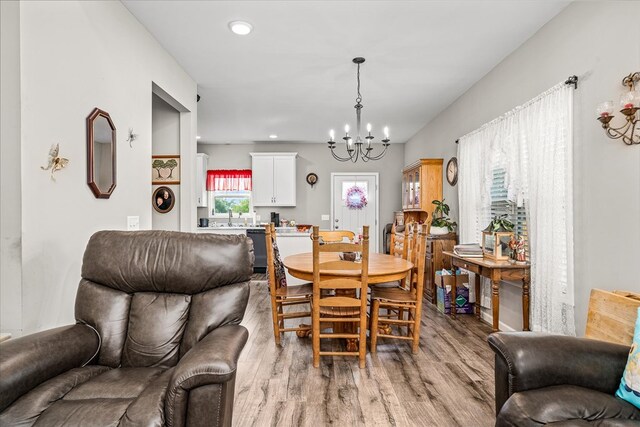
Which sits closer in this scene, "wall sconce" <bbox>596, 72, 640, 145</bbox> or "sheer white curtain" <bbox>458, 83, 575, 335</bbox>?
"wall sconce" <bbox>596, 72, 640, 145</bbox>

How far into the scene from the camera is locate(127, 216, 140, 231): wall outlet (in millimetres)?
2718

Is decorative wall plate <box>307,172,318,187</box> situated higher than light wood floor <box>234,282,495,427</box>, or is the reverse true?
decorative wall plate <box>307,172,318,187</box>

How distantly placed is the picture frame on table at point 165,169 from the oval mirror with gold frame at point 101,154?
1307 millimetres

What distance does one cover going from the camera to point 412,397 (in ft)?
7.47

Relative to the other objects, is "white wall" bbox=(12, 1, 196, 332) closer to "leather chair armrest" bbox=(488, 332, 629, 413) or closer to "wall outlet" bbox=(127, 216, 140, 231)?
Answer: "wall outlet" bbox=(127, 216, 140, 231)

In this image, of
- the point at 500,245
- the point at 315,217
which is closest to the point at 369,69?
the point at 500,245

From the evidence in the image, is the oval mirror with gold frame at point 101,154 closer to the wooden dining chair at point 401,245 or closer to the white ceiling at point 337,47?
the white ceiling at point 337,47

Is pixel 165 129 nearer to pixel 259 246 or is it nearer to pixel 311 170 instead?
pixel 259 246

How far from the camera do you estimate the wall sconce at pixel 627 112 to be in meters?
2.04

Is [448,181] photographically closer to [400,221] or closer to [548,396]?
[400,221]

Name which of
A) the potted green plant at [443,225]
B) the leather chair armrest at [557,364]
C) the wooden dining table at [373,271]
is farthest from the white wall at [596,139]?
the potted green plant at [443,225]

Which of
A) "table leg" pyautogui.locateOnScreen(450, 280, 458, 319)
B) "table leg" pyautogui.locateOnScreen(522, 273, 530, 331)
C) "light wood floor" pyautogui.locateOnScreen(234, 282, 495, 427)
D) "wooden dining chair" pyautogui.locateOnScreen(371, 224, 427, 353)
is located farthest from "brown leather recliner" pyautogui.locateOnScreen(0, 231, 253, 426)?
"table leg" pyautogui.locateOnScreen(450, 280, 458, 319)

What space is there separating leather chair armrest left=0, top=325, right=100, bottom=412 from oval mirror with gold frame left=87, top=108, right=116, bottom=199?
3.34 ft

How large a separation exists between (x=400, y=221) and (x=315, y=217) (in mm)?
1913
